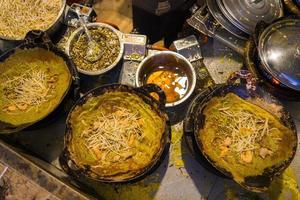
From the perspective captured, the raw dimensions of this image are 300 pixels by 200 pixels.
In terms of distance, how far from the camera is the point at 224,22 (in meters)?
3.11

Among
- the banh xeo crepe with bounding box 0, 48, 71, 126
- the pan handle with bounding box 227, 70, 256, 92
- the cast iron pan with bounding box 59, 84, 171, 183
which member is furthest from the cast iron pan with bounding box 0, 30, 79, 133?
the pan handle with bounding box 227, 70, 256, 92

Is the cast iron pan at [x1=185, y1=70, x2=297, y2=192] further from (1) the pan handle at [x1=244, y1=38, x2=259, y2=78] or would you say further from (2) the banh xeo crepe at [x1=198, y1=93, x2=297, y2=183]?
(1) the pan handle at [x1=244, y1=38, x2=259, y2=78]

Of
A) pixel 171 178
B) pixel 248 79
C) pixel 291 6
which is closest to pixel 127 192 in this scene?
pixel 171 178

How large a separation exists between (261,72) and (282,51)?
0.76 feet

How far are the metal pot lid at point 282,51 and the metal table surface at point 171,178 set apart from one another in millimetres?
663

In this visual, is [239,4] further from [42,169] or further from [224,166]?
[42,169]

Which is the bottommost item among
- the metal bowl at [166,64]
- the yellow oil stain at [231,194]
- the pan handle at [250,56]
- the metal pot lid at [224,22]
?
the yellow oil stain at [231,194]

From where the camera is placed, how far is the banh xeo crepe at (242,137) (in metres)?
2.40

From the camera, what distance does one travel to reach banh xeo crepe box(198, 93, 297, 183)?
2400 millimetres

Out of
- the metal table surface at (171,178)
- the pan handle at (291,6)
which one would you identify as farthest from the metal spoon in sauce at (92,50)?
the pan handle at (291,6)

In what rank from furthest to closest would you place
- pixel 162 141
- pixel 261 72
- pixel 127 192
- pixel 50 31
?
pixel 50 31, pixel 261 72, pixel 127 192, pixel 162 141

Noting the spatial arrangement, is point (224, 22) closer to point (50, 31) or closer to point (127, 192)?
point (50, 31)

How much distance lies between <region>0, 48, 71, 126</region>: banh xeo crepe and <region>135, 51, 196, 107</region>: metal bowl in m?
0.62

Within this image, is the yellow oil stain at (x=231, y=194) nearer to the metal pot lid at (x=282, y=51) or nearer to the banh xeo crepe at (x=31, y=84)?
the metal pot lid at (x=282, y=51)
